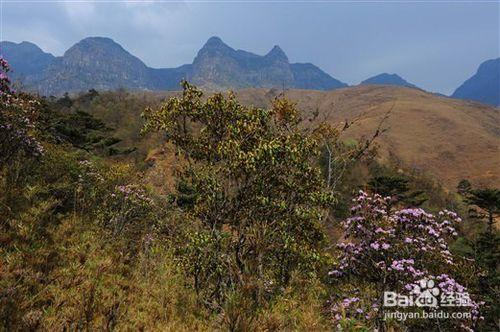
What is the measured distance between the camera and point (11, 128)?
930 cm

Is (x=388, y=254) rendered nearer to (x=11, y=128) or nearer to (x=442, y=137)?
(x=11, y=128)

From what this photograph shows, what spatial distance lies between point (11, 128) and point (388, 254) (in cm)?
852

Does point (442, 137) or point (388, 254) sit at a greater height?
point (442, 137)

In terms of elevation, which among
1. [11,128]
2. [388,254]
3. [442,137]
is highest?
[442,137]

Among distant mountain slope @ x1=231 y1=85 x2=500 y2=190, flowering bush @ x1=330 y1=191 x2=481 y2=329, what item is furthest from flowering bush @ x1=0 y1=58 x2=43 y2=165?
distant mountain slope @ x1=231 y1=85 x2=500 y2=190

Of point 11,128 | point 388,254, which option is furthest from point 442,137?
point 11,128

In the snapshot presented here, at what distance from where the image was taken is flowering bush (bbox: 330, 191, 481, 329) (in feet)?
25.9

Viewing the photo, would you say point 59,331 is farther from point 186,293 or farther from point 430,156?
point 430,156

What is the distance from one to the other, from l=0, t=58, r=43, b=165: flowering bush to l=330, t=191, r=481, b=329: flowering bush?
7.38 meters

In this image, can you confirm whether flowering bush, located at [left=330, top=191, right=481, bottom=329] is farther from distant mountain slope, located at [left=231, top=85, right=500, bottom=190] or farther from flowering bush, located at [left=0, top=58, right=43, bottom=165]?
distant mountain slope, located at [left=231, top=85, right=500, bottom=190]

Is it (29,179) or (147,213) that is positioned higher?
(29,179)

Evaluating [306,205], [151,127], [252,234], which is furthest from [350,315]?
[151,127]

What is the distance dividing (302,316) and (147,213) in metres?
5.51

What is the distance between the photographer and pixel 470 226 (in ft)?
93.6
